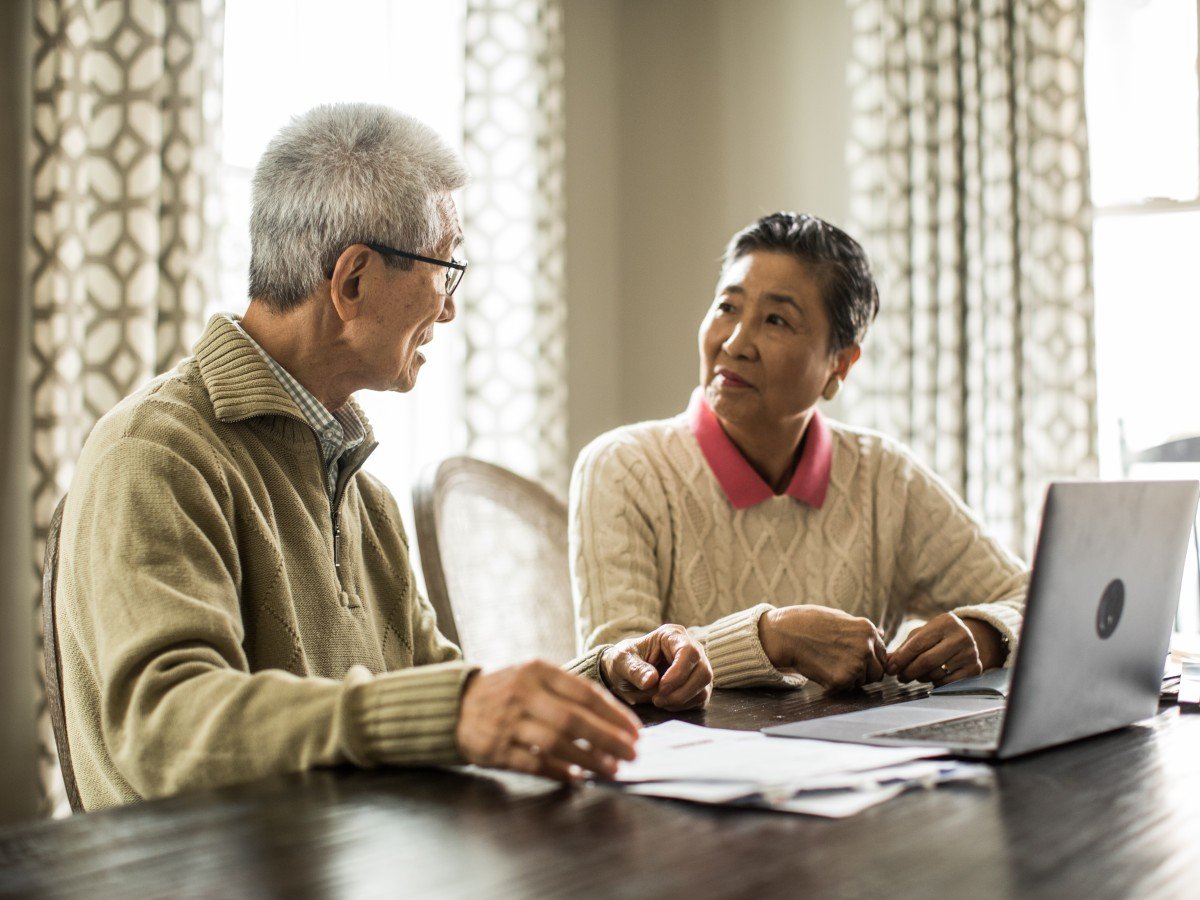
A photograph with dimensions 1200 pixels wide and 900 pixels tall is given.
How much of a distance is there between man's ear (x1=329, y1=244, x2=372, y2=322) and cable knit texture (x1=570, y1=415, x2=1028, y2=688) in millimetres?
623

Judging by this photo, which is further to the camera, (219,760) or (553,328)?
(553,328)

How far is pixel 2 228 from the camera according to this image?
2473mm

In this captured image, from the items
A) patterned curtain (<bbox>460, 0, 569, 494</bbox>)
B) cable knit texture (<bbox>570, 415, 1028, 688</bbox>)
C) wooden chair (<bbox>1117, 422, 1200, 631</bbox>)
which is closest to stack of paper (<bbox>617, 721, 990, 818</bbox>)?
cable knit texture (<bbox>570, 415, 1028, 688</bbox>)

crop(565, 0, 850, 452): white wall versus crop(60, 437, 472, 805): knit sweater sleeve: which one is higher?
crop(565, 0, 850, 452): white wall

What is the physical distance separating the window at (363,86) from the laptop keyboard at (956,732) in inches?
79.4

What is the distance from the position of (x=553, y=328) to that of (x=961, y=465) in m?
1.19

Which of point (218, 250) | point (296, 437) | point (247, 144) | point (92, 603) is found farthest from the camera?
point (247, 144)

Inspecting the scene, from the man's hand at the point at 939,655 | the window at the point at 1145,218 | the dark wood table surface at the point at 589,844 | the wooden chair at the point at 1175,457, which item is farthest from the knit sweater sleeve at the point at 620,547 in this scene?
the window at the point at 1145,218

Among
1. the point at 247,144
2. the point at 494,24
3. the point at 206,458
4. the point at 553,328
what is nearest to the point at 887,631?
the point at 206,458

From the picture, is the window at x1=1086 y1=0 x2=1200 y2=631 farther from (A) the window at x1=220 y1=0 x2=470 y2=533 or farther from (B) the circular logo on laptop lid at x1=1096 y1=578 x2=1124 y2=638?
(B) the circular logo on laptop lid at x1=1096 y1=578 x2=1124 y2=638

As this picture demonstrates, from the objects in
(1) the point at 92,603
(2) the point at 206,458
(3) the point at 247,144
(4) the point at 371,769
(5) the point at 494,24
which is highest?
(5) the point at 494,24

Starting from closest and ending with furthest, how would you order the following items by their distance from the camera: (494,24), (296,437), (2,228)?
(296,437) → (2,228) → (494,24)

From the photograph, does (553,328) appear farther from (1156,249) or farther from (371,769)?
(371,769)

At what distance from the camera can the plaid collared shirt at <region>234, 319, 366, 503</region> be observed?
1.37 metres
